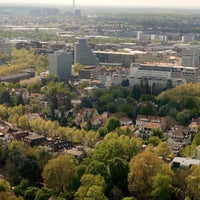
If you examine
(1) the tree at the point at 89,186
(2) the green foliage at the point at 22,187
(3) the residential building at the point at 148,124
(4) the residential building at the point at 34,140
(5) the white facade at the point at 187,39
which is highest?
(1) the tree at the point at 89,186

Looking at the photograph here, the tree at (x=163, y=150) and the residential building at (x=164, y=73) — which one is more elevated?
the tree at (x=163, y=150)

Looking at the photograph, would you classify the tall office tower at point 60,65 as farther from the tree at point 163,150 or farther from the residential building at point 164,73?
the tree at point 163,150


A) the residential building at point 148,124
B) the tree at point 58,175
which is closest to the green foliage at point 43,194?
the tree at point 58,175

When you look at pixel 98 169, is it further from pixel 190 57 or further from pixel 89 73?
pixel 190 57

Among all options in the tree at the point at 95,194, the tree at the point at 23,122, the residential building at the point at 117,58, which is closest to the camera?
the tree at the point at 95,194

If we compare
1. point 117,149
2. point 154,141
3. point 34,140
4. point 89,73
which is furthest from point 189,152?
point 89,73

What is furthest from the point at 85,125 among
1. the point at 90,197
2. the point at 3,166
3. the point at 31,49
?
the point at 31,49
